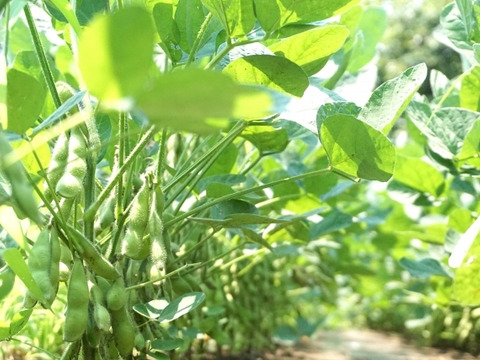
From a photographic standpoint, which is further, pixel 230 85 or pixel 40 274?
pixel 40 274

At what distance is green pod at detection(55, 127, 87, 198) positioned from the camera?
0.53m

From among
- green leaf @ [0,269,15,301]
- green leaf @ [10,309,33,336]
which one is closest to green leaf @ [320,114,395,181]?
green leaf @ [10,309,33,336]

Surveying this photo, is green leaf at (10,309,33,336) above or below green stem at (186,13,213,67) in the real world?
below

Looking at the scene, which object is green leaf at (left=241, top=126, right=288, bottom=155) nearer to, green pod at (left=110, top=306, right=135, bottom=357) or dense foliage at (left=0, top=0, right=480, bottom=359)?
dense foliage at (left=0, top=0, right=480, bottom=359)

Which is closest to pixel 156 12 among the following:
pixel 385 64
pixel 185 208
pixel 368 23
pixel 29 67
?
pixel 29 67

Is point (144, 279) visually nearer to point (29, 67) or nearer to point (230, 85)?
point (29, 67)

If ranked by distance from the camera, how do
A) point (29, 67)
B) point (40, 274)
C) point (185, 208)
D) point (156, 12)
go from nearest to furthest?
point (40, 274)
point (156, 12)
point (29, 67)
point (185, 208)

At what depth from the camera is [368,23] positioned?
1144mm

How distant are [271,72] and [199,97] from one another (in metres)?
0.28

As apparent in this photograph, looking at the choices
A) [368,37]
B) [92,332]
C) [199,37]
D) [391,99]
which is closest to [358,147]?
[391,99]

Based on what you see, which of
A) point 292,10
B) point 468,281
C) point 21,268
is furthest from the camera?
point 468,281

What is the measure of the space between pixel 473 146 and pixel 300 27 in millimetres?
325

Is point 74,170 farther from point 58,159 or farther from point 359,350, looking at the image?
point 359,350

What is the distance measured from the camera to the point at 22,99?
20.2 inches
